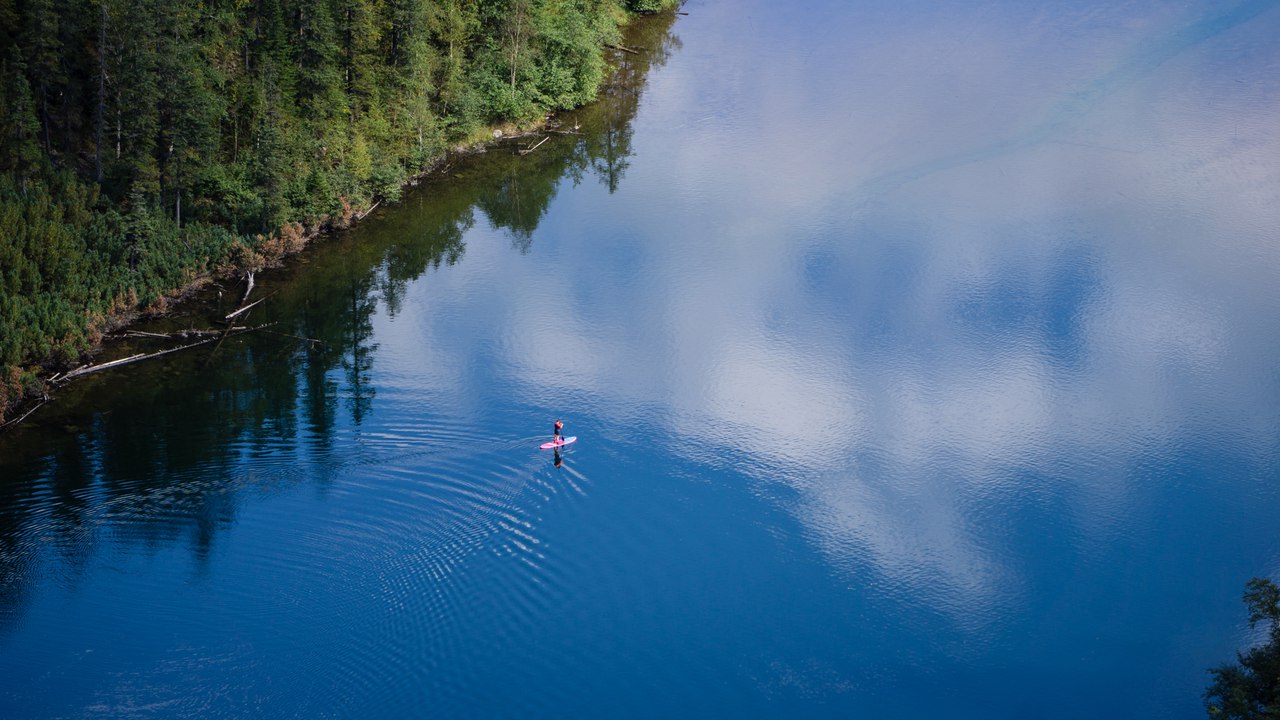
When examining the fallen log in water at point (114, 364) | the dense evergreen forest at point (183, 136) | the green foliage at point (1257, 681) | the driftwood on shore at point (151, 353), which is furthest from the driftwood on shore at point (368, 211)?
the green foliage at point (1257, 681)

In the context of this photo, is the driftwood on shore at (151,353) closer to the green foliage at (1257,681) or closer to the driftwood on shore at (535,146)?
the driftwood on shore at (535,146)

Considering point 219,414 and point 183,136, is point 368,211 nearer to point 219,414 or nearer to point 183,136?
point 183,136


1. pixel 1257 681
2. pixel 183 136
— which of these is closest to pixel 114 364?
pixel 183 136

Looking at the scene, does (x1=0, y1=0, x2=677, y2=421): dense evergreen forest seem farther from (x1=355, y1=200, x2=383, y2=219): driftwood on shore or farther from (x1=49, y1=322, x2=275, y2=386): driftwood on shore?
(x1=49, y1=322, x2=275, y2=386): driftwood on shore

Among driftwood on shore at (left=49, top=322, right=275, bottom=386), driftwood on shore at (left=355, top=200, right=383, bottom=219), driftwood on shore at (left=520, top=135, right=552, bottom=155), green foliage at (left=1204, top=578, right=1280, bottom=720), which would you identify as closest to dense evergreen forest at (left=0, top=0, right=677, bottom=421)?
driftwood on shore at (left=355, top=200, right=383, bottom=219)

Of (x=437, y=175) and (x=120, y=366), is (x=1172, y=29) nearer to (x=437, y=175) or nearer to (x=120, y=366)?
(x=437, y=175)
